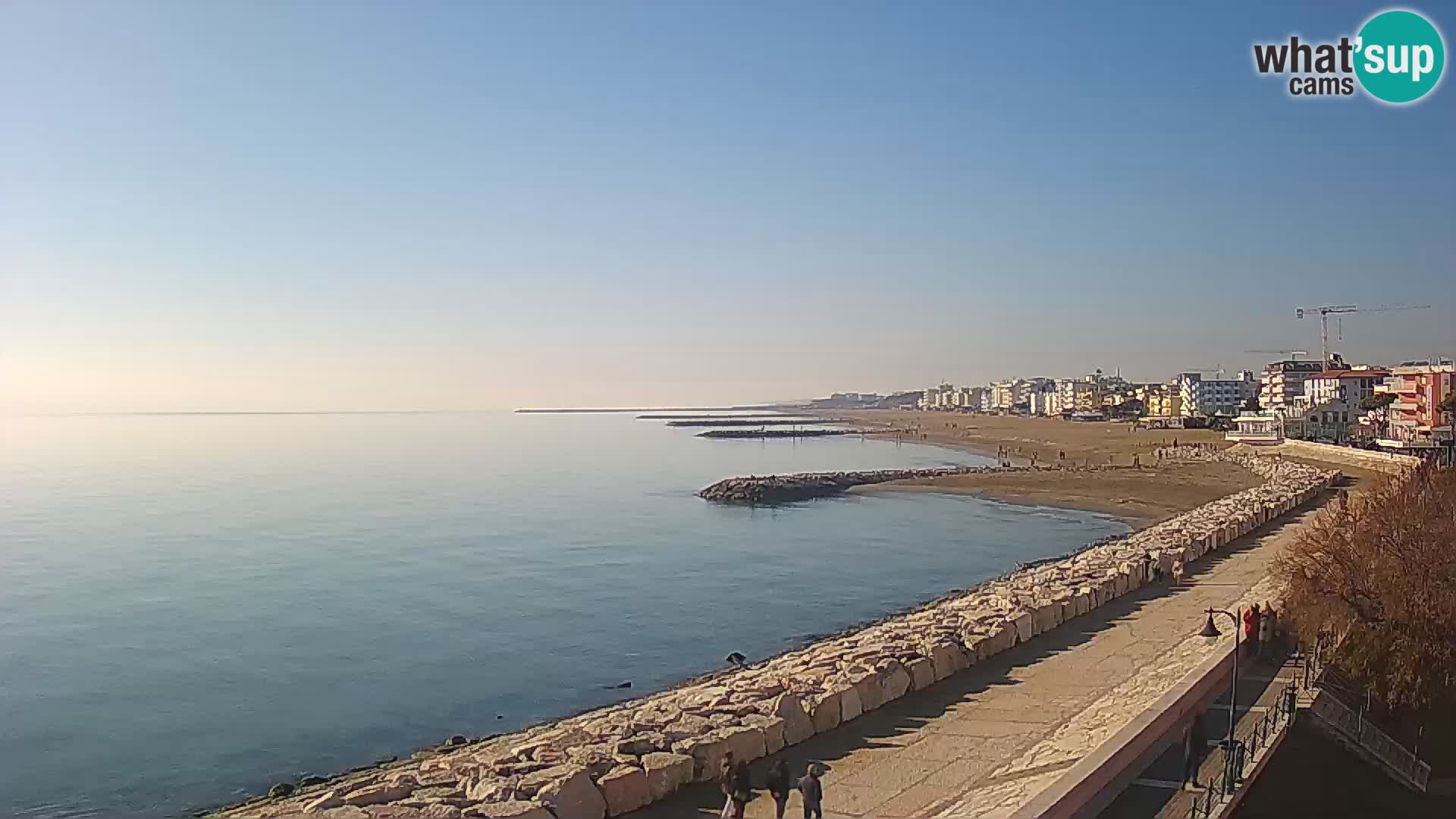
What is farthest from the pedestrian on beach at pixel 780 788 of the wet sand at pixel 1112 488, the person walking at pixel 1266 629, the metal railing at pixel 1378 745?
the wet sand at pixel 1112 488

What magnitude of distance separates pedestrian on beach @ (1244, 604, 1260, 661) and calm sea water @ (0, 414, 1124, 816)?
890cm

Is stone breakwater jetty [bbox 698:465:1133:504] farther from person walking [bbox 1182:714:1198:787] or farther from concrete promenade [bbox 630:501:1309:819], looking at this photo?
person walking [bbox 1182:714:1198:787]

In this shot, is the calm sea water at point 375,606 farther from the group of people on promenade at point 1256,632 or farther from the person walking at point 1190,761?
the person walking at point 1190,761

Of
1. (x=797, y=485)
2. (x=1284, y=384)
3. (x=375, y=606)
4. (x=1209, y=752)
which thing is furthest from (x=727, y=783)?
(x=1284, y=384)

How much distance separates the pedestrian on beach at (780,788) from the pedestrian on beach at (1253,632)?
8487mm

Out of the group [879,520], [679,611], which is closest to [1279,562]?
[679,611]

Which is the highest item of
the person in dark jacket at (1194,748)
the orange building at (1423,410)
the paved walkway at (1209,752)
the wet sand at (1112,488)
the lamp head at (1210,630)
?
the orange building at (1423,410)

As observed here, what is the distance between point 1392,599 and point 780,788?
984cm

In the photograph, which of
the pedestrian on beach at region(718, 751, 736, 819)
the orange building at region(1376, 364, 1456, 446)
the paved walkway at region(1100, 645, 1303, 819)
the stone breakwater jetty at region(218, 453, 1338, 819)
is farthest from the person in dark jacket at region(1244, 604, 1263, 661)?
the orange building at region(1376, 364, 1456, 446)

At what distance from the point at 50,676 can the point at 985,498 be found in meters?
40.1

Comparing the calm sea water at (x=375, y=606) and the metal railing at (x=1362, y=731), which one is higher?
the metal railing at (x=1362, y=731)

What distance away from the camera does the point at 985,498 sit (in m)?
51.9

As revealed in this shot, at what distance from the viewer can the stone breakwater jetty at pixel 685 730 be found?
1039 centimetres

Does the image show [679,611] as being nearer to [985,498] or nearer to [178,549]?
[178,549]
